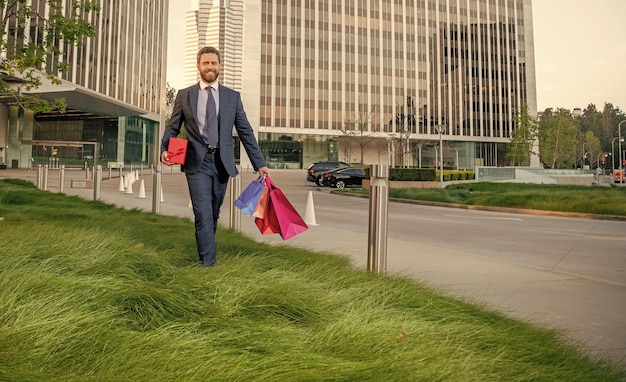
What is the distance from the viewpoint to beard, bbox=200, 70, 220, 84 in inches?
153

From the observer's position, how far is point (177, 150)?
3760 millimetres

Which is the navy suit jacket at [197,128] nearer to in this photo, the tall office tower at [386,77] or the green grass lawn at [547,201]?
the green grass lawn at [547,201]

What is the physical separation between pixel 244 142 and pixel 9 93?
29.4ft

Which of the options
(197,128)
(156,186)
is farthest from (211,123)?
(156,186)

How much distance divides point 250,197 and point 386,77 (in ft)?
242

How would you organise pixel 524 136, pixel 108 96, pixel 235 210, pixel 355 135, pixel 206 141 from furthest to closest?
pixel 524 136, pixel 355 135, pixel 108 96, pixel 235 210, pixel 206 141

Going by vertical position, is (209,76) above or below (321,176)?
below

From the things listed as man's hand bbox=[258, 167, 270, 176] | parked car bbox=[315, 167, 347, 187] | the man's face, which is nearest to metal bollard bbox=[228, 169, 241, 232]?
man's hand bbox=[258, 167, 270, 176]

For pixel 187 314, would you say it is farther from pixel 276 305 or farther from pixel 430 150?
pixel 430 150

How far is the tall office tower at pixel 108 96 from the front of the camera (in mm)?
40875

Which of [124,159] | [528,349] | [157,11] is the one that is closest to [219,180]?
[528,349]

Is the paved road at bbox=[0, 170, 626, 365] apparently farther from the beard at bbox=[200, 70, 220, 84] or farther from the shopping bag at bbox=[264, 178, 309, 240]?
the beard at bbox=[200, 70, 220, 84]

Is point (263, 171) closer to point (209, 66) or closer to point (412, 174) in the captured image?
point (209, 66)

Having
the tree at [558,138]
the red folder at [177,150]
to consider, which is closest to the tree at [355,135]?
the tree at [558,138]
